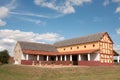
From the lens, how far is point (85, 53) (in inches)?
1978

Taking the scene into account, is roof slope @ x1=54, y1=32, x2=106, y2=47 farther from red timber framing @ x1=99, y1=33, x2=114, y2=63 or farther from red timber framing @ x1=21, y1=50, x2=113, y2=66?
red timber framing @ x1=21, y1=50, x2=113, y2=66

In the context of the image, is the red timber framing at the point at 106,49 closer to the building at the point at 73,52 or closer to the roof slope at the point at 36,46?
the building at the point at 73,52

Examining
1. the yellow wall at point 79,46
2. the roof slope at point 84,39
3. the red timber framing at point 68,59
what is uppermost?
the roof slope at point 84,39

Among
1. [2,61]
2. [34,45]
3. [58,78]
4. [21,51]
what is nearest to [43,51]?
[34,45]

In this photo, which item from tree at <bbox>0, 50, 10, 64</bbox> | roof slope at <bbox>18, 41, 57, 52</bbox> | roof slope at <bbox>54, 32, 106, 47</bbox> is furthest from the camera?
roof slope at <bbox>18, 41, 57, 52</bbox>

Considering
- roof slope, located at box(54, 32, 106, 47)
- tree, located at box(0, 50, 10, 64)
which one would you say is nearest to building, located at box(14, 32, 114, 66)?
roof slope, located at box(54, 32, 106, 47)

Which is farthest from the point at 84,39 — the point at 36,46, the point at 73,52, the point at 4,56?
the point at 4,56

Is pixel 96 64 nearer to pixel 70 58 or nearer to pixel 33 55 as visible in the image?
pixel 70 58

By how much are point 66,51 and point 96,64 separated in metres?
13.4

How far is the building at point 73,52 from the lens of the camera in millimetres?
50344

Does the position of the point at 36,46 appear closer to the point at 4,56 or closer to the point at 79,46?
the point at 4,56

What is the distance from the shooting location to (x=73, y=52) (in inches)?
2162

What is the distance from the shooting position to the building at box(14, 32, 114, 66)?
50.3m

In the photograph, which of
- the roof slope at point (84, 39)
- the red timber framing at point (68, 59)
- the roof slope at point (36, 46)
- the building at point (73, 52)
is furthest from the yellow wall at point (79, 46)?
the roof slope at point (36, 46)
